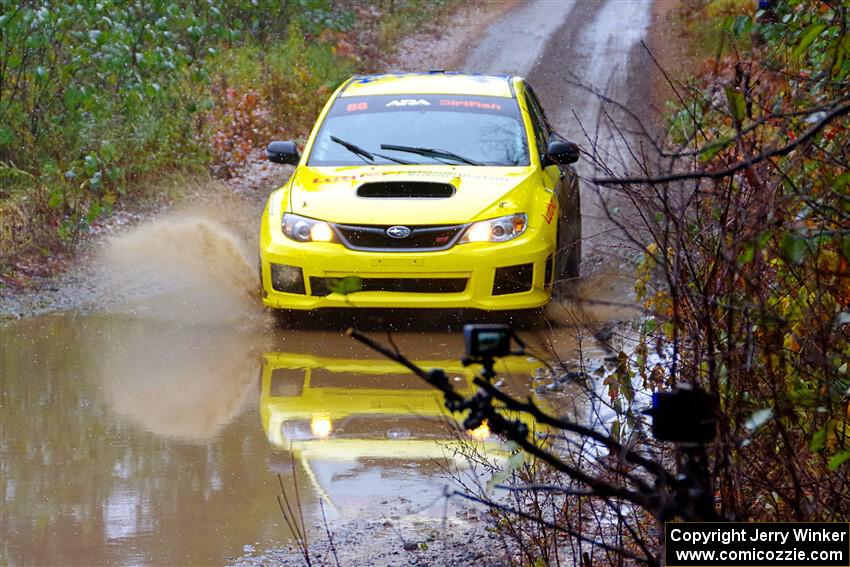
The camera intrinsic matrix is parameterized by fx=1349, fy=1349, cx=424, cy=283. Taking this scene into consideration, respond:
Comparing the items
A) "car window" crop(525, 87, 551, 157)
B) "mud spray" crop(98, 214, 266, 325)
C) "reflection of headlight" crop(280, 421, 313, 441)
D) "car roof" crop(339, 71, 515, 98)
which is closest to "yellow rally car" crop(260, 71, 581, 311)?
"car window" crop(525, 87, 551, 157)

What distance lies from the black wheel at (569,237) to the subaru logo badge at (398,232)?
1.14 metres

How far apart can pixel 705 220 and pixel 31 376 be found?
5.15 metres

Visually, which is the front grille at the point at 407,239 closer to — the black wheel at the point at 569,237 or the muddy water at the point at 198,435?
the muddy water at the point at 198,435

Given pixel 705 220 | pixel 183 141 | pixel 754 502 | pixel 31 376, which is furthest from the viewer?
pixel 183 141

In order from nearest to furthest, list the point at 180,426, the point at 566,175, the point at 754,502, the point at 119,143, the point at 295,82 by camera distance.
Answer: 1. the point at 754,502
2. the point at 180,426
3. the point at 566,175
4. the point at 119,143
5. the point at 295,82

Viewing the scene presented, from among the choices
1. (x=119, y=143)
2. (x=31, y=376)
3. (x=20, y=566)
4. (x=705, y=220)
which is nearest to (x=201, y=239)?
(x=119, y=143)

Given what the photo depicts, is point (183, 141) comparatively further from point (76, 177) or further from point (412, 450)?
point (412, 450)

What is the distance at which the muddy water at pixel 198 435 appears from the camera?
18.7 ft

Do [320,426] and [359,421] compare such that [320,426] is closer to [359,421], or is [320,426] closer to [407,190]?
[359,421]

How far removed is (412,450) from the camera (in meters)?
6.86

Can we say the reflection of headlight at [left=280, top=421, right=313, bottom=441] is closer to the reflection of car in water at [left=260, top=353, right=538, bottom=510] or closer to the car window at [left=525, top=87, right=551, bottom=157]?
the reflection of car in water at [left=260, top=353, right=538, bottom=510]

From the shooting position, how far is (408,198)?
9.69 m

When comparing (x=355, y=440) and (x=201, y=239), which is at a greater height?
(x=355, y=440)

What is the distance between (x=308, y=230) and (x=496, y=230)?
1.34 meters
